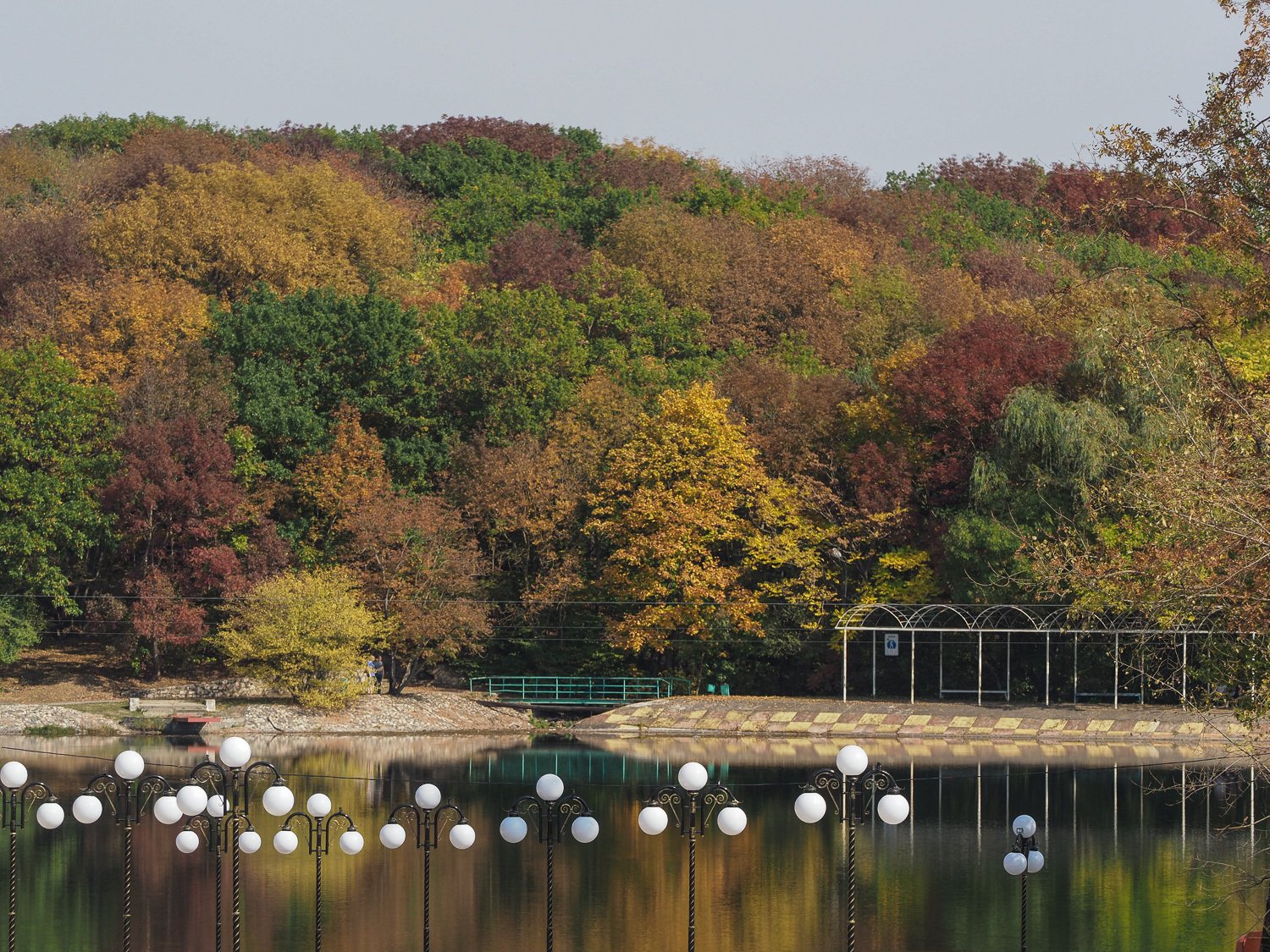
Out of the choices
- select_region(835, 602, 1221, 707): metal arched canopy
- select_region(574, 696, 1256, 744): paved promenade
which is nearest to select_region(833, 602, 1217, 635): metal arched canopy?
select_region(835, 602, 1221, 707): metal arched canopy

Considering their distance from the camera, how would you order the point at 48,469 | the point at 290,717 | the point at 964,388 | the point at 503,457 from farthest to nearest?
the point at 503,457
the point at 48,469
the point at 964,388
the point at 290,717

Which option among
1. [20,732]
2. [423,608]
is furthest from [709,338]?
[20,732]

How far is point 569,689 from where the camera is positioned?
146 ft

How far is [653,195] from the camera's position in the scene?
68.0 meters

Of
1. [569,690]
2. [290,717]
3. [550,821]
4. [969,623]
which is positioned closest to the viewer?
[550,821]

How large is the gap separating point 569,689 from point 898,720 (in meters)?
8.81

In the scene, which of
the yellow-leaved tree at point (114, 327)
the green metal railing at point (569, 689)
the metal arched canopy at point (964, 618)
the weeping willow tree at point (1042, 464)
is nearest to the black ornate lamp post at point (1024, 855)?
the weeping willow tree at point (1042, 464)

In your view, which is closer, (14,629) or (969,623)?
(14,629)

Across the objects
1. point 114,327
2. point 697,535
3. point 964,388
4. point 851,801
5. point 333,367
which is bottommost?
point 851,801

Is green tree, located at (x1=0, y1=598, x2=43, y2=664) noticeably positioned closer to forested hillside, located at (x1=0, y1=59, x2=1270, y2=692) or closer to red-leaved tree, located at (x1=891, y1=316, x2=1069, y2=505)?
forested hillside, located at (x1=0, y1=59, x2=1270, y2=692)

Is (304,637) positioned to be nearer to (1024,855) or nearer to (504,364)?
(504,364)

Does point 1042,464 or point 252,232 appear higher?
point 252,232

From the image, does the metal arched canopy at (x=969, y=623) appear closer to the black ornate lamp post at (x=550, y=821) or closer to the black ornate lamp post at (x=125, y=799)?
the black ornate lamp post at (x=550, y=821)

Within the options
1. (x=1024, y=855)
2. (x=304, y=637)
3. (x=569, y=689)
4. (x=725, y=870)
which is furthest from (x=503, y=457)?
(x=1024, y=855)
